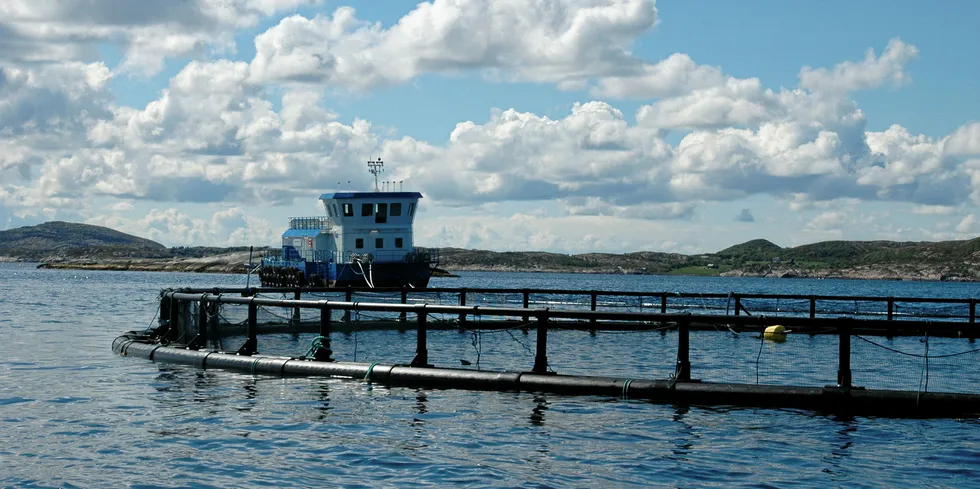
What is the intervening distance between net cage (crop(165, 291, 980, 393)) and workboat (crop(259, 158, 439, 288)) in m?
33.8

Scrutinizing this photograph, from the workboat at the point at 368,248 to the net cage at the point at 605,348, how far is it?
3383 cm

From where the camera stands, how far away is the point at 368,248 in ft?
223

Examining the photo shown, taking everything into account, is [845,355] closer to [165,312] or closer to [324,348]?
[324,348]

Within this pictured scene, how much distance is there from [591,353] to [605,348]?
5.00 feet

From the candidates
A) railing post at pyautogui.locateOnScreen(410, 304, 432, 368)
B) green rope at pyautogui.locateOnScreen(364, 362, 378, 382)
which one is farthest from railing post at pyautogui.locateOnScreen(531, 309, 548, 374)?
green rope at pyautogui.locateOnScreen(364, 362, 378, 382)

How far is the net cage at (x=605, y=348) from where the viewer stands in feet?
69.1

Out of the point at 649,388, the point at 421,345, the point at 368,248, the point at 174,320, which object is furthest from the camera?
the point at 368,248

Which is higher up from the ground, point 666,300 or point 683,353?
point 666,300

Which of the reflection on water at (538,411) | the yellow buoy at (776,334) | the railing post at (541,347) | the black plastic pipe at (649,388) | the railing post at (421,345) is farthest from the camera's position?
the yellow buoy at (776,334)

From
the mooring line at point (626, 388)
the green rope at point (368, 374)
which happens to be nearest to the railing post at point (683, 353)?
the mooring line at point (626, 388)

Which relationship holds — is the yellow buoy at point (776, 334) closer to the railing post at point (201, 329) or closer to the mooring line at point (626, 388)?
the mooring line at point (626, 388)

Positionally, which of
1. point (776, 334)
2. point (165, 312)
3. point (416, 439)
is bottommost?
point (416, 439)

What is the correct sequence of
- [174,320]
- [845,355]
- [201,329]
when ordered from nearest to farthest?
[845,355] < [201,329] < [174,320]

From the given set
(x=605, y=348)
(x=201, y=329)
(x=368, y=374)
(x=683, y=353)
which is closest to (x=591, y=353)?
(x=605, y=348)
